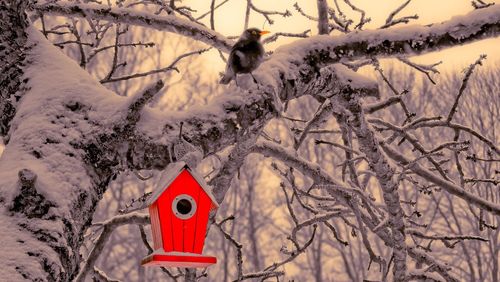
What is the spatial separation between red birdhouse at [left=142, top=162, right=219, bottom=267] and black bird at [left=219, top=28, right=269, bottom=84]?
23.9 inches

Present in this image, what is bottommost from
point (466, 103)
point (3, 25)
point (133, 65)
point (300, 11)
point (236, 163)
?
point (236, 163)

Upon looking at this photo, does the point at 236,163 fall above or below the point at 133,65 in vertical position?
below

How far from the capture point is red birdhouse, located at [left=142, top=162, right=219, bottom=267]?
2564 mm

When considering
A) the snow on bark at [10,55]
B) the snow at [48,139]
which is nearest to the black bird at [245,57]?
the snow at [48,139]

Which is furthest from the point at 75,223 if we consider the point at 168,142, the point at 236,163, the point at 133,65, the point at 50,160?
the point at 133,65

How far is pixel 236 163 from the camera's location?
3836 millimetres

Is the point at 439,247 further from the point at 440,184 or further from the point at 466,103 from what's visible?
the point at 440,184

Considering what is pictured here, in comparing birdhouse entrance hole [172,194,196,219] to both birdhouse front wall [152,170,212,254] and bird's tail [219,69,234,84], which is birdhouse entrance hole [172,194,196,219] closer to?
birdhouse front wall [152,170,212,254]

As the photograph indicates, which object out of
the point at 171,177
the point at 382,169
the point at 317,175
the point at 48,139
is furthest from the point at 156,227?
the point at 317,175

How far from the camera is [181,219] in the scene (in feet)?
8.68

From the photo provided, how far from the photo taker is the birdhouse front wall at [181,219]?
8.47ft

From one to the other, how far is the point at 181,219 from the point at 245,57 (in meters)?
0.83

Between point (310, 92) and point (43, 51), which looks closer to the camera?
point (43, 51)

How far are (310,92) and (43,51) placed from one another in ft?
4.31
